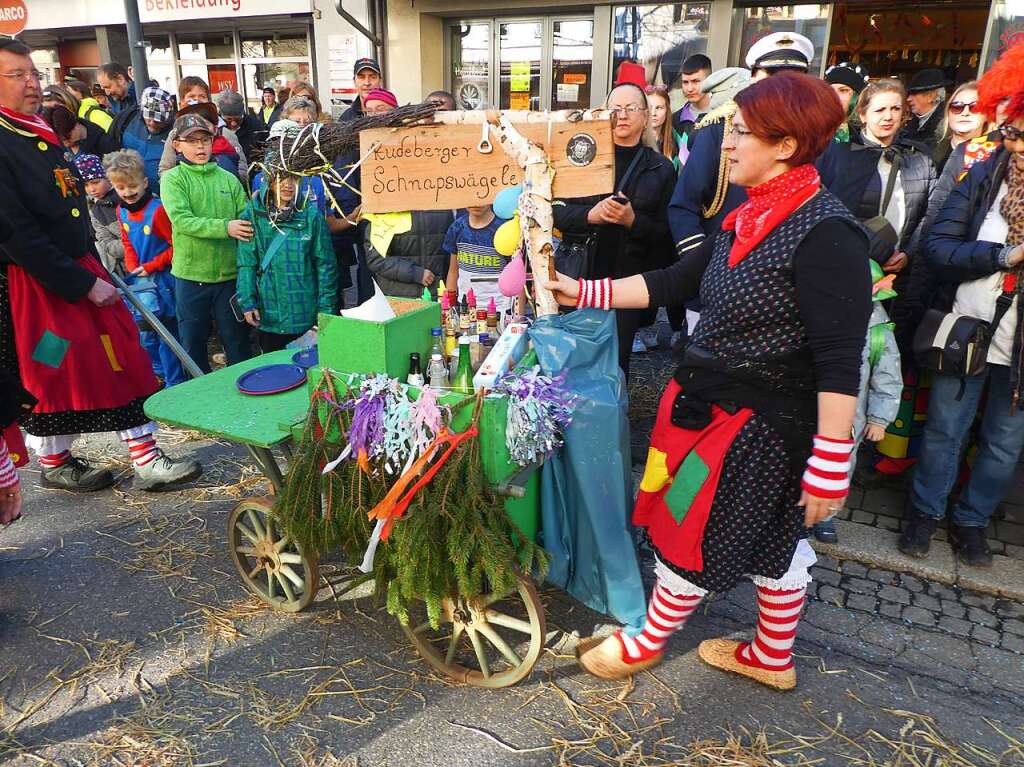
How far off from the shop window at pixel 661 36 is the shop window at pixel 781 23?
37 cm

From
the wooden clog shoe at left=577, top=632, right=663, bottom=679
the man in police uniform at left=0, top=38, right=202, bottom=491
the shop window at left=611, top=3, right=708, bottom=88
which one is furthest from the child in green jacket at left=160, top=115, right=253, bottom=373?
the shop window at left=611, top=3, right=708, bottom=88

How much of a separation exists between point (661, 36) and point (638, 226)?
654cm

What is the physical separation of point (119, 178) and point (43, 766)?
11.8 ft

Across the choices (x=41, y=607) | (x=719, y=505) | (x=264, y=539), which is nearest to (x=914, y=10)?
(x=719, y=505)

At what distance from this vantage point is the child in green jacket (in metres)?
4.14

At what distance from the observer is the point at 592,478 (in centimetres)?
240

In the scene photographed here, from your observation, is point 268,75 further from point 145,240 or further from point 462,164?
point 462,164

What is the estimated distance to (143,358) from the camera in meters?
3.64

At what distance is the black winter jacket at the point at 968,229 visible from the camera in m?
2.85

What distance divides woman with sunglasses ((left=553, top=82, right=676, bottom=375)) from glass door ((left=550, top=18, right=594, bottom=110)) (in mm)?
6541

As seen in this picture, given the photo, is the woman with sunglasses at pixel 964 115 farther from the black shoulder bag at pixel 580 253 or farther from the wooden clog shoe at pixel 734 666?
the wooden clog shoe at pixel 734 666

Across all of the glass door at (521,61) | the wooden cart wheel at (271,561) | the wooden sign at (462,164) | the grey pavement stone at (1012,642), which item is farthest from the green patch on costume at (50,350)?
the glass door at (521,61)

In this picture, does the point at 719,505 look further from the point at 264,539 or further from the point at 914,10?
the point at 914,10

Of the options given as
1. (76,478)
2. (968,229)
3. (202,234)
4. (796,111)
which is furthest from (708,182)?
(76,478)
